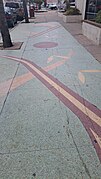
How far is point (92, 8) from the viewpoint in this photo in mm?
15289

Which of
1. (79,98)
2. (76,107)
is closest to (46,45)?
(79,98)

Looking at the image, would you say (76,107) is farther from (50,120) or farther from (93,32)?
(93,32)

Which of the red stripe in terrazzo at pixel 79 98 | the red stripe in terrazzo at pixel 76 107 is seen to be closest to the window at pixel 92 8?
the red stripe in terrazzo at pixel 76 107

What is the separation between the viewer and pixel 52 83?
5.00 m

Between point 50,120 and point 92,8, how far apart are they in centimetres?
1425

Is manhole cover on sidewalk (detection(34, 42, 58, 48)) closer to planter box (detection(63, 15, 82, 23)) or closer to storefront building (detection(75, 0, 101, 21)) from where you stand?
storefront building (detection(75, 0, 101, 21))

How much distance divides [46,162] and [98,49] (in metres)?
6.71

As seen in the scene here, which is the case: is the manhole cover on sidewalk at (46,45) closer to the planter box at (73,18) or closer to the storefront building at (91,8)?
the storefront building at (91,8)

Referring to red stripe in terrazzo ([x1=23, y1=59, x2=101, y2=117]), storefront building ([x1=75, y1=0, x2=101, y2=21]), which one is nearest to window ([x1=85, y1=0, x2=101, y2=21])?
storefront building ([x1=75, y1=0, x2=101, y2=21])

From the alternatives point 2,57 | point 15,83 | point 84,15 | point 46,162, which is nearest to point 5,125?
point 46,162

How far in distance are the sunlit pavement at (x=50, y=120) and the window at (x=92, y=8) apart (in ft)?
31.6

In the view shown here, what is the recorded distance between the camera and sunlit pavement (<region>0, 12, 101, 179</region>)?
2.54 metres

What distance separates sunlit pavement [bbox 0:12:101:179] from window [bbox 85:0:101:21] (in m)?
9.63

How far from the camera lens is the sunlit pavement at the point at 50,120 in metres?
2.54
